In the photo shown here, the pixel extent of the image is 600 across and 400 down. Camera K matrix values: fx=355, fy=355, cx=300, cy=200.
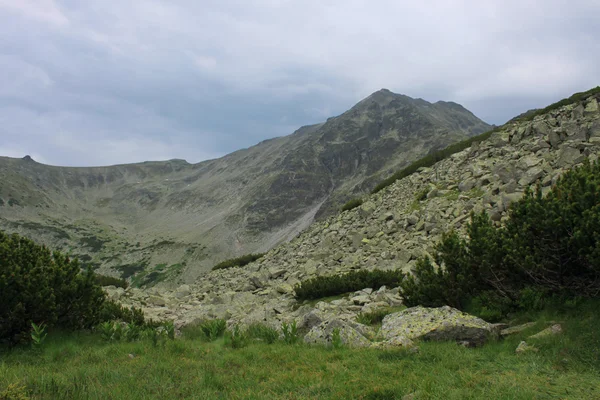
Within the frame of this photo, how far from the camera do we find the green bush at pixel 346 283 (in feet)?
46.0

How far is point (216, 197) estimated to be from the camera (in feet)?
418

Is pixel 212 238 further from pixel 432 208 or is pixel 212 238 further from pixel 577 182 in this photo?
pixel 577 182

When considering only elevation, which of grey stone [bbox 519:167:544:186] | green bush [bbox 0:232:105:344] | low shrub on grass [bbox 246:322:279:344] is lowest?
low shrub on grass [bbox 246:322:279:344]

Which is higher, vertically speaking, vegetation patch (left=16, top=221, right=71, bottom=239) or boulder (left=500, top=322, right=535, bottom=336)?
vegetation patch (left=16, top=221, right=71, bottom=239)

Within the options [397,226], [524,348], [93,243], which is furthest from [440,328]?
[93,243]

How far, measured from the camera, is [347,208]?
29.6 m

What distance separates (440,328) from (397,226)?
13732 millimetres

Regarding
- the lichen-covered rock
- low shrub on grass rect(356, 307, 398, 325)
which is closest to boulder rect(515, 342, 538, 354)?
the lichen-covered rock

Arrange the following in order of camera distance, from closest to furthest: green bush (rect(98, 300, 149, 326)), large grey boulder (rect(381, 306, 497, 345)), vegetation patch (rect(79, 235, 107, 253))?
large grey boulder (rect(381, 306, 497, 345))
green bush (rect(98, 300, 149, 326))
vegetation patch (rect(79, 235, 107, 253))

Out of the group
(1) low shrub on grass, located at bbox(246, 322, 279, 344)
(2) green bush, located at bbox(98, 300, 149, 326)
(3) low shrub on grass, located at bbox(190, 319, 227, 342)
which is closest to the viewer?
(1) low shrub on grass, located at bbox(246, 322, 279, 344)

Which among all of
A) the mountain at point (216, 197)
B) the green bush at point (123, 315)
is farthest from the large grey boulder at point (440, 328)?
the mountain at point (216, 197)

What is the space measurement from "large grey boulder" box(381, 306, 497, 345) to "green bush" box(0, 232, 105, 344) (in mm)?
7025

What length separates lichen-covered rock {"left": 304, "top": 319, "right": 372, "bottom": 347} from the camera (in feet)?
23.8

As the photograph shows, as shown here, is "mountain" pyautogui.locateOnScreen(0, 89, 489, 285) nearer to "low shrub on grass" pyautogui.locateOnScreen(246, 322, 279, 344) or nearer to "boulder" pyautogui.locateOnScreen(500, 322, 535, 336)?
"low shrub on grass" pyautogui.locateOnScreen(246, 322, 279, 344)
